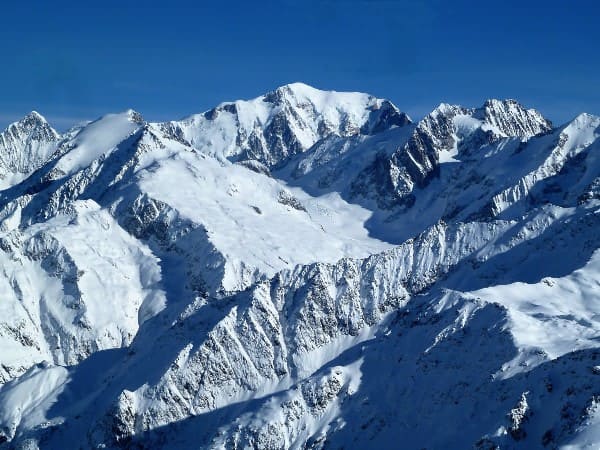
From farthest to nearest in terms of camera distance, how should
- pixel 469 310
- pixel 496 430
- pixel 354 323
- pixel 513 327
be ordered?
pixel 354 323, pixel 469 310, pixel 513 327, pixel 496 430

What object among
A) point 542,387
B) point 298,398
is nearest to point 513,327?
point 542,387

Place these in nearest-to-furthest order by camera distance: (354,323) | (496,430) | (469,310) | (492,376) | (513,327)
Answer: (496,430) → (492,376) → (513,327) → (469,310) → (354,323)

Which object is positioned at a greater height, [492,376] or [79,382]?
[79,382]

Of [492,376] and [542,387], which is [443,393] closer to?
[492,376]

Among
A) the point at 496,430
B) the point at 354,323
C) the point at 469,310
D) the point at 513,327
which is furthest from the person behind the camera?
the point at 354,323

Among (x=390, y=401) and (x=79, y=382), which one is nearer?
(x=390, y=401)

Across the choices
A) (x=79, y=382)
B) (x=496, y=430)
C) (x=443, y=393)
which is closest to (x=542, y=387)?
(x=496, y=430)

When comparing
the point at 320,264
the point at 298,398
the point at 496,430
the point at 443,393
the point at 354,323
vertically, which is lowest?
the point at 496,430

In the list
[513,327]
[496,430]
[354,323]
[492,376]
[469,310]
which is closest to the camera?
[496,430]

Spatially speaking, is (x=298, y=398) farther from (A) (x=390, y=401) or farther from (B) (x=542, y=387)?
(B) (x=542, y=387)
